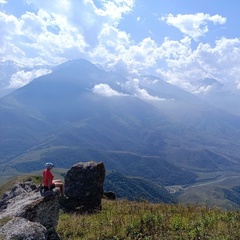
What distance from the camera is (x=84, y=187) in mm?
21969

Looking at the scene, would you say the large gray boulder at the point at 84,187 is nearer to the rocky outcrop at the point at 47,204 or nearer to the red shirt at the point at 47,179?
the rocky outcrop at the point at 47,204

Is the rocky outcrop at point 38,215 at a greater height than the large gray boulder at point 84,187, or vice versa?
the rocky outcrop at point 38,215

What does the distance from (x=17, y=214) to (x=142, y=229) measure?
15.9 feet

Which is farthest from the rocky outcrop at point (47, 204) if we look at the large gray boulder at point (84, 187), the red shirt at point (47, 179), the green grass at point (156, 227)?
the green grass at point (156, 227)

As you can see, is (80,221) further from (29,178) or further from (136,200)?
(29,178)

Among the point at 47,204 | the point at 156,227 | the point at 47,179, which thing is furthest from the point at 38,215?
the point at 156,227

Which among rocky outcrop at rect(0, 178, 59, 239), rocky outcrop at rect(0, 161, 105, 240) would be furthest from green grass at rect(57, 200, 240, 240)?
rocky outcrop at rect(0, 161, 105, 240)

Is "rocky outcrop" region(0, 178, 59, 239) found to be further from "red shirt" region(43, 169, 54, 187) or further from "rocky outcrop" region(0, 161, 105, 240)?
"red shirt" region(43, 169, 54, 187)

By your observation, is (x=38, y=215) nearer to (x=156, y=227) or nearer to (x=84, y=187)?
(x=156, y=227)

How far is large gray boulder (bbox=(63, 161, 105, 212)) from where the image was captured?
21609 millimetres

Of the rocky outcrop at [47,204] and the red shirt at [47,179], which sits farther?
the red shirt at [47,179]

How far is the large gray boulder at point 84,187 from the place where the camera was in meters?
21.6

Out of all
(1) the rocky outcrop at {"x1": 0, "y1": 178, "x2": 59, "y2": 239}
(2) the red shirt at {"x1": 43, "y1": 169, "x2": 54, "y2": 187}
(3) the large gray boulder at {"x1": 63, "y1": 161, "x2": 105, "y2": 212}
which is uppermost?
(2) the red shirt at {"x1": 43, "y1": 169, "x2": 54, "y2": 187}

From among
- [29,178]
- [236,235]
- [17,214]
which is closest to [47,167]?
[17,214]
